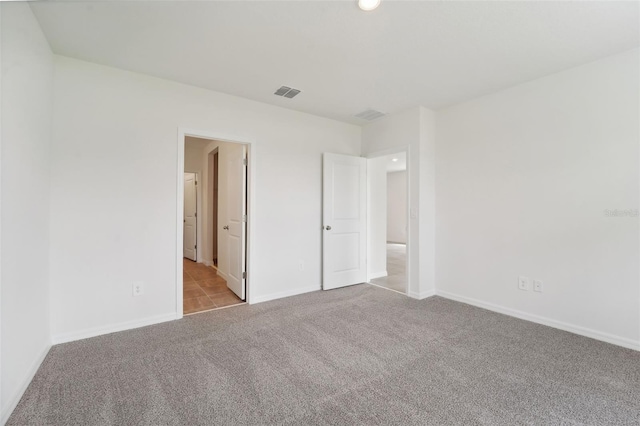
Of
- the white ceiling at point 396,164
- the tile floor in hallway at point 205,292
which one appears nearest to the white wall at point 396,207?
the white ceiling at point 396,164

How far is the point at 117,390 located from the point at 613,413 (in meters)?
3.02

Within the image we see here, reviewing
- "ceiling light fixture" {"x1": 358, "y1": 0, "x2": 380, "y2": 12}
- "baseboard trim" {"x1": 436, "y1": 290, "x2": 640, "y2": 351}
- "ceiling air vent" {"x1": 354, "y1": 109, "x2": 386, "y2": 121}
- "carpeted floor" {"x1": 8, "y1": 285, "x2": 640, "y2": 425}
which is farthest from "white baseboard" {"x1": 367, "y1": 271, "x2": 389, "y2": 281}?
"ceiling light fixture" {"x1": 358, "y1": 0, "x2": 380, "y2": 12}

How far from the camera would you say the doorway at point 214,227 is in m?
3.65

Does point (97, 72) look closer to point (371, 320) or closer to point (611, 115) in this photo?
point (371, 320)

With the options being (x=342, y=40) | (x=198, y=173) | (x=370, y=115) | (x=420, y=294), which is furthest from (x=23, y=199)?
(x=198, y=173)

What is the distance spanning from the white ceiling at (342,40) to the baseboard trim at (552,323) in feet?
8.18

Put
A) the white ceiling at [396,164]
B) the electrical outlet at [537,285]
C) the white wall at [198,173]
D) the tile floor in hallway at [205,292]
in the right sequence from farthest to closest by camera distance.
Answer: the white ceiling at [396,164]
the white wall at [198,173]
the tile floor in hallway at [205,292]
the electrical outlet at [537,285]

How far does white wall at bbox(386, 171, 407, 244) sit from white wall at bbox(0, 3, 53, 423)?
369 inches

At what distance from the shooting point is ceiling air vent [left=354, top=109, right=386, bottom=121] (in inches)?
156

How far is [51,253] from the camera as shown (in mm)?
2459

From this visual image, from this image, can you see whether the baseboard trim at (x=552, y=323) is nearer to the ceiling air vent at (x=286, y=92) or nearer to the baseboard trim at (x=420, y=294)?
the baseboard trim at (x=420, y=294)

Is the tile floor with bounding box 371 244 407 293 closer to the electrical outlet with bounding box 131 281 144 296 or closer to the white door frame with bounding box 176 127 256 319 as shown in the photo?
the white door frame with bounding box 176 127 256 319

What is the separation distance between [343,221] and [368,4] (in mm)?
2883

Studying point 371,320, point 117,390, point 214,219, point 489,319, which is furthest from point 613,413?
point 214,219
